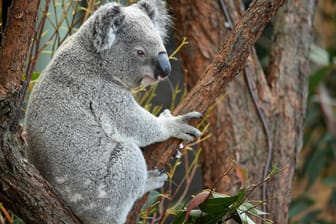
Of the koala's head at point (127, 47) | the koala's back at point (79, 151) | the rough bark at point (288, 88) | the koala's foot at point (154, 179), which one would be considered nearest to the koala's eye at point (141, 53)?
the koala's head at point (127, 47)

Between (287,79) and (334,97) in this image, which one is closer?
(287,79)

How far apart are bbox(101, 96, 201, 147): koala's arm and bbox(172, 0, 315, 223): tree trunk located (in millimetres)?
990

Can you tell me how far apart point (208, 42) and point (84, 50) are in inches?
49.2

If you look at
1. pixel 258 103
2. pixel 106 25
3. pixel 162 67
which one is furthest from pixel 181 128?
pixel 258 103

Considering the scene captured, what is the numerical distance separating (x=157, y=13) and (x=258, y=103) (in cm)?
100

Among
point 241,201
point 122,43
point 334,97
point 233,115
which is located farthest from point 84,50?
point 334,97

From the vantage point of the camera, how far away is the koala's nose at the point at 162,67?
2.60 meters

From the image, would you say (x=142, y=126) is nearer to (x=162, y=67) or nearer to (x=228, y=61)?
(x=162, y=67)

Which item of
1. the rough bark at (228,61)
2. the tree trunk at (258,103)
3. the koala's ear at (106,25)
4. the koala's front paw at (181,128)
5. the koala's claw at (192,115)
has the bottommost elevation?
the tree trunk at (258,103)

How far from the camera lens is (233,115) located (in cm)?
368

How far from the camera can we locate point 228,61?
2.69m

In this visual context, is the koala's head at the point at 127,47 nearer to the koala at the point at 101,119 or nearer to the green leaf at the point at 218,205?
the koala at the point at 101,119

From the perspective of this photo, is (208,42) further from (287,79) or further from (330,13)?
(330,13)

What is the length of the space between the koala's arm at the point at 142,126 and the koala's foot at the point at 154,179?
0.40 feet
